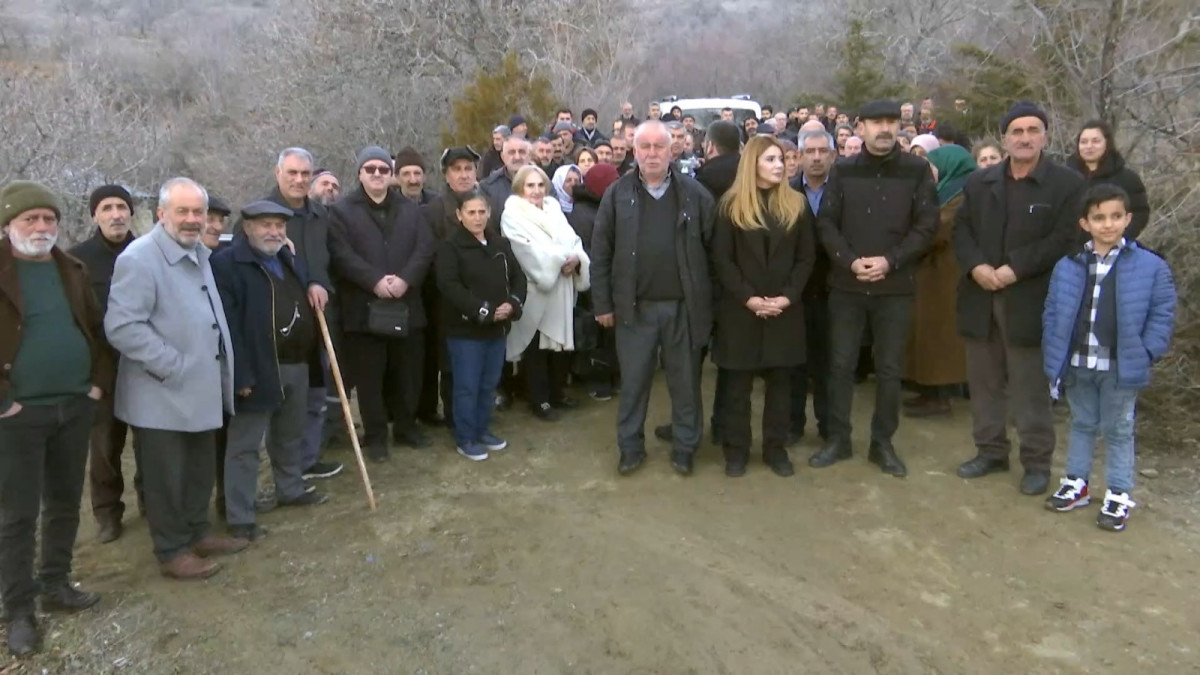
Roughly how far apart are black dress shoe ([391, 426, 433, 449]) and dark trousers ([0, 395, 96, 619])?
7.49 feet

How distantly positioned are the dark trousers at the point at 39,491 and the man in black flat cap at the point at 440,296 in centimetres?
243

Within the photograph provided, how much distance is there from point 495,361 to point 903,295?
2597mm

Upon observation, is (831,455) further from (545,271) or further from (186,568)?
(186,568)

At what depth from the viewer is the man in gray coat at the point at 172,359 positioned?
3.94 meters

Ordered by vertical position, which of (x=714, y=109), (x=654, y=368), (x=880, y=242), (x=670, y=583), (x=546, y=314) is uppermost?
(x=714, y=109)

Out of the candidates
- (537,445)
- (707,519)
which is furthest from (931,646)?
(537,445)

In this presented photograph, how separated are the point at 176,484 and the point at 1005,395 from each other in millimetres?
4553

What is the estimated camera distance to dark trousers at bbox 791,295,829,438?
5793mm

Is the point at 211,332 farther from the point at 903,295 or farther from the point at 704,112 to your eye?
the point at 704,112

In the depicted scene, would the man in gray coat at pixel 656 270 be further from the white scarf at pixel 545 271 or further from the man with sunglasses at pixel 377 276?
the man with sunglasses at pixel 377 276

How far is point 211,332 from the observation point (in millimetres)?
4203

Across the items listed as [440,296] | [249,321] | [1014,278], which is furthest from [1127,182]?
[249,321]

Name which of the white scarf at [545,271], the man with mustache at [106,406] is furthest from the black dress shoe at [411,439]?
the man with mustache at [106,406]

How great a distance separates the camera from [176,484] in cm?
420
